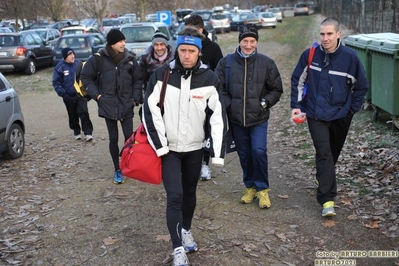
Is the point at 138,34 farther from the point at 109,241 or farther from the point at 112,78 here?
the point at 109,241

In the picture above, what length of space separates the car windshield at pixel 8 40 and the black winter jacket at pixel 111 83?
1592 cm

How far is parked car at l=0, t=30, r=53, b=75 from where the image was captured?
20.5 metres

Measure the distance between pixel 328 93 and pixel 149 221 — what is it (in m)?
2.33

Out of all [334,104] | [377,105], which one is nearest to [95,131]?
[377,105]

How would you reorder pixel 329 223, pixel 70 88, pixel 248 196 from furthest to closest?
pixel 70 88, pixel 248 196, pixel 329 223

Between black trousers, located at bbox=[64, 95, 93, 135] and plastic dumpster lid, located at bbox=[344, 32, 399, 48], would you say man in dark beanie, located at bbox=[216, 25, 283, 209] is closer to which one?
plastic dumpster lid, located at bbox=[344, 32, 399, 48]

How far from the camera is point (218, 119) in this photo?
14.4 feet

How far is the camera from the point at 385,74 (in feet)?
28.0

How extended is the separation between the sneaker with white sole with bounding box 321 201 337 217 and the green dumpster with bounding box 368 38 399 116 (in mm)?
3394

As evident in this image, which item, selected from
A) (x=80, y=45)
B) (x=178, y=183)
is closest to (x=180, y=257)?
(x=178, y=183)

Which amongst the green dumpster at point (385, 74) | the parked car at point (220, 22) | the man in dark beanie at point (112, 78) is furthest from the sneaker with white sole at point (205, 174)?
the parked car at point (220, 22)

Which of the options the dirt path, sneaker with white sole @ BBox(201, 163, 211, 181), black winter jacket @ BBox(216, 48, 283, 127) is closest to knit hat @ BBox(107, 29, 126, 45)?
black winter jacket @ BBox(216, 48, 283, 127)

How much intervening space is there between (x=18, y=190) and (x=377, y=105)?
19.8 feet

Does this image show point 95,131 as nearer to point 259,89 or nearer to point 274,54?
point 259,89
